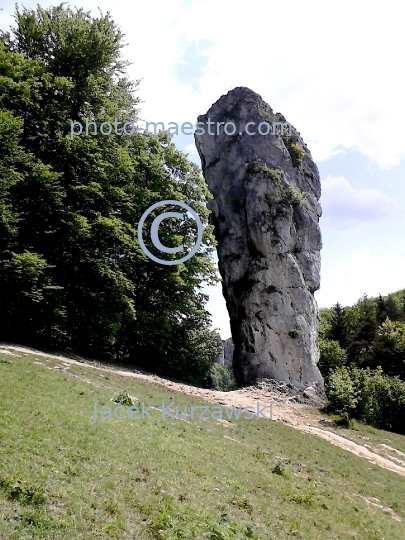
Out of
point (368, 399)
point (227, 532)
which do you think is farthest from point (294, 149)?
point (227, 532)

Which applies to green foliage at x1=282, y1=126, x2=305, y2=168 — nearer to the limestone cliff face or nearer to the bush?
the limestone cliff face

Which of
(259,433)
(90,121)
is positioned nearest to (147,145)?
(90,121)

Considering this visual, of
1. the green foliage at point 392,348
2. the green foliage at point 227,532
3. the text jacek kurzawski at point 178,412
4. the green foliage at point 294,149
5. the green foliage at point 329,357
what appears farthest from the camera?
the green foliage at point 294,149

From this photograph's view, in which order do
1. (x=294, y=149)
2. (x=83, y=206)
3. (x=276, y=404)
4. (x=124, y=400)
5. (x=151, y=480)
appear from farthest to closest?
(x=294, y=149) → (x=276, y=404) → (x=83, y=206) → (x=124, y=400) → (x=151, y=480)

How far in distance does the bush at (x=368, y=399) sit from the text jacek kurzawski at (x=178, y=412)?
6500 mm

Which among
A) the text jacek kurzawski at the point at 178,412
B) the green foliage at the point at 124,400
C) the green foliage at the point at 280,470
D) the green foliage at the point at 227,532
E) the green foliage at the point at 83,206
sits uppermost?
the green foliage at the point at 83,206

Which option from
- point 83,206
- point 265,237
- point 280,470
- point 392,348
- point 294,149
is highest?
point 294,149

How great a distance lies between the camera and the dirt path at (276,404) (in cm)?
1842

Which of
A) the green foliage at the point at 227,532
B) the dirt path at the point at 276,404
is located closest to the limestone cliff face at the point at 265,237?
the dirt path at the point at 276,404

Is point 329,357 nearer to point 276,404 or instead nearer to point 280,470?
point 276,404

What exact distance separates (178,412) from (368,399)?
1826 cm

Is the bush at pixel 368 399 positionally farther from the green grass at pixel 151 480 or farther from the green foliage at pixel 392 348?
the green grass at pixel 151 480

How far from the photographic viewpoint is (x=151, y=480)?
27.1ft

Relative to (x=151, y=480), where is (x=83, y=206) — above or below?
above
